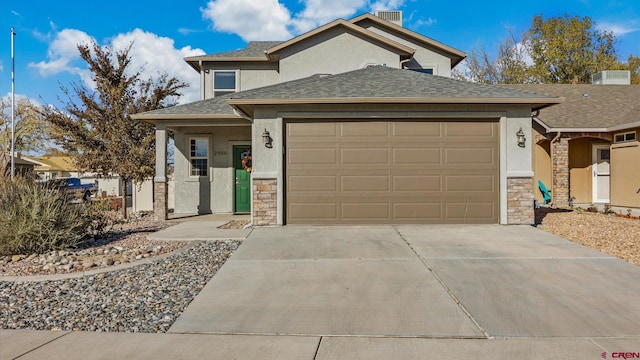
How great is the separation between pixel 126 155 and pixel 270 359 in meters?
12.4

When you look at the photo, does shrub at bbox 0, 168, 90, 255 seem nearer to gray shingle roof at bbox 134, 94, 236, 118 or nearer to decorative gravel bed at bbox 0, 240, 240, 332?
decorative gravel bed at bbox 0, 240, 240, 332

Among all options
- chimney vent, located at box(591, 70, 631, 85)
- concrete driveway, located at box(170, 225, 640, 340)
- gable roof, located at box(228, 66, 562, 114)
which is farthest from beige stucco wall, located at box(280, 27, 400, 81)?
chimney vent, located at box(591, 70, 631, 85)

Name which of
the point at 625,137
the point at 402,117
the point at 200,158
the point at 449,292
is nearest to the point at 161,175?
the point at 200,158

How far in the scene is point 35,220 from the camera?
7055 millimetres

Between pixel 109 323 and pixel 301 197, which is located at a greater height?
pixel 301 197

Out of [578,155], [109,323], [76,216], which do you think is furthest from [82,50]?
[578,155]

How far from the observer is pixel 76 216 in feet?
25.5

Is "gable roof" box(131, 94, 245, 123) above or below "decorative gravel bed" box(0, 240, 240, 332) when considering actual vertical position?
above

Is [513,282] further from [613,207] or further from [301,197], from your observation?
[613,207]

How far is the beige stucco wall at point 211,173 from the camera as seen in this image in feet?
42.4

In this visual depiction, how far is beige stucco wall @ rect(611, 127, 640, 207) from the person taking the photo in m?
12.8

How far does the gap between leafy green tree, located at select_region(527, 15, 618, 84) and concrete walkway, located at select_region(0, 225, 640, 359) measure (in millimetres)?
25453

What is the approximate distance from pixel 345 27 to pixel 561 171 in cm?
948

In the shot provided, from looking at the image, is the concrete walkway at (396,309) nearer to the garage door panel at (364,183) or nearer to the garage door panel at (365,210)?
the garage door panel at (365,210)
